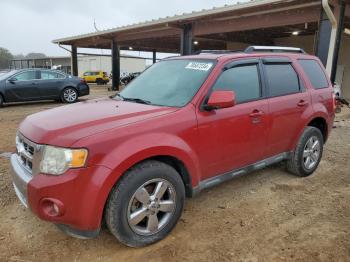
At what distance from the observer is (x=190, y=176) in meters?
3.14

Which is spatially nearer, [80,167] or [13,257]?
[80,167]

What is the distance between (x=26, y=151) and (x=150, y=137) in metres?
1.14

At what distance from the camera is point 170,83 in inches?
142

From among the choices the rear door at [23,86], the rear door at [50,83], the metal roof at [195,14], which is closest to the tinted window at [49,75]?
the rear door at [50,83]

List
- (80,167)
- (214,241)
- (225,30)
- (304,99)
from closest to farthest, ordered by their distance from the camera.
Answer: (80,167), (214,241), (304,99), (225,30)

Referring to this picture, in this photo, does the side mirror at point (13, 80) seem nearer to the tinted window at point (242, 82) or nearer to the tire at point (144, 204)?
the tinted window at point (242, 82)

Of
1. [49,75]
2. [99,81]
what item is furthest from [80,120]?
[99,81]

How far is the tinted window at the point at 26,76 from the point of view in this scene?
38.2ft

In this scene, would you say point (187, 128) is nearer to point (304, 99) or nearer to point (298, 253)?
point (298, 253)

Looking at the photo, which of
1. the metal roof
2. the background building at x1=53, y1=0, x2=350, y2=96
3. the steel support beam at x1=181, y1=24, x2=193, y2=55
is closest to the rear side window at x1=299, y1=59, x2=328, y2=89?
the background building at x1=53, y1=0, x2=350, y2=96

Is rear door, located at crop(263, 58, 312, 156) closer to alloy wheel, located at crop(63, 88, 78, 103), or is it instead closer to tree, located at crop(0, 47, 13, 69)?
alloy wheel, located at crop(63, 88, 78, 103)

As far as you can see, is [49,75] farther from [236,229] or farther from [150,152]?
[236,229]

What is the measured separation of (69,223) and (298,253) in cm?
199

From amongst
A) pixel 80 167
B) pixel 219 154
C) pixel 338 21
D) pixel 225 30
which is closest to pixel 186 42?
pixel 225 30
